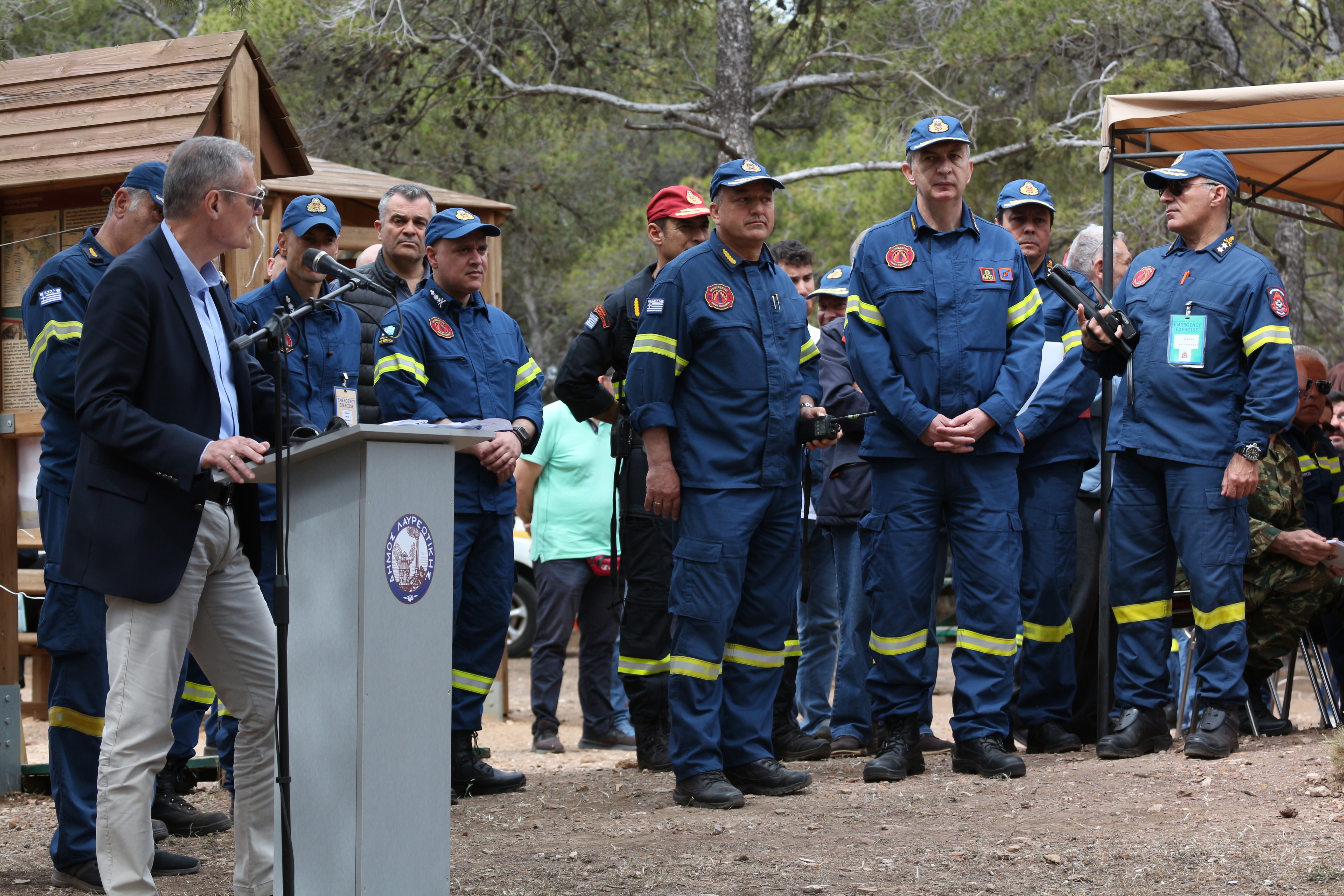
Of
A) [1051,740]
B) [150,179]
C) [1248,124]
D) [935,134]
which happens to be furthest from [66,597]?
[1248,124]

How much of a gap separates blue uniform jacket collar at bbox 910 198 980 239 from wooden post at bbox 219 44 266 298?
107 inches

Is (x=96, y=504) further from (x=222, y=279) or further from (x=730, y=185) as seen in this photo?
(x=730, y=185)

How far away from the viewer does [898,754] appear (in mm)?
5367

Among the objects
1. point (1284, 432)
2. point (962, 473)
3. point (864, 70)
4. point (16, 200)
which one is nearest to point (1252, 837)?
point (962, 473)

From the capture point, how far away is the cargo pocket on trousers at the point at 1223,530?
18.2 feet

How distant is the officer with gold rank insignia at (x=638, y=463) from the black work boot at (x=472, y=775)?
2.31ft

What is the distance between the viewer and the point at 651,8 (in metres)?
14.6

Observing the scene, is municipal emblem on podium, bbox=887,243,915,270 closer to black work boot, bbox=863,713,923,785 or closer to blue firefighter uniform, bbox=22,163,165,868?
black work boot, bbox=863,713,923,785

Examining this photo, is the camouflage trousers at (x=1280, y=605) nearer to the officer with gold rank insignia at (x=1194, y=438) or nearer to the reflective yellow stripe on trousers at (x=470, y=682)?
the officer with gold rank insignia at (x=1194, y=438)

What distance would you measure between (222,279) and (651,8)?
1153 centimetres

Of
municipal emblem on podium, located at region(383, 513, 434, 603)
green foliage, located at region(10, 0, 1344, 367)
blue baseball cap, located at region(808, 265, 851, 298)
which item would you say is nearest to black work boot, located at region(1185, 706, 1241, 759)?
blue baseball cap, located at region(808, 265, 851, 298)

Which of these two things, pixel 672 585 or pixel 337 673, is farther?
pixel 672 585

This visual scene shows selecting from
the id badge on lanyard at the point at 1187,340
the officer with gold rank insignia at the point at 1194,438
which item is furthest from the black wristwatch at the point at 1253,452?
the id badge on lanyard at the point at 1187,340

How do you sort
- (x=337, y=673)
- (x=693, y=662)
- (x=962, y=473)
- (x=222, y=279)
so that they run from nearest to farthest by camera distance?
(x=337, y=673)
(x=222, y=279)
(x=693, y=662)
(x=962, y=473)
